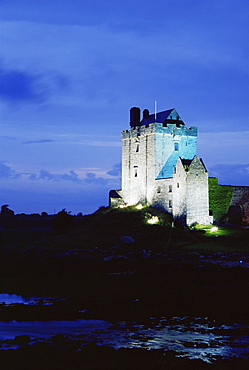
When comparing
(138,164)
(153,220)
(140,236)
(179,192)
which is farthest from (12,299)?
(138,164)

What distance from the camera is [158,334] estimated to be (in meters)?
15.5

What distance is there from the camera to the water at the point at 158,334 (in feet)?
45.8

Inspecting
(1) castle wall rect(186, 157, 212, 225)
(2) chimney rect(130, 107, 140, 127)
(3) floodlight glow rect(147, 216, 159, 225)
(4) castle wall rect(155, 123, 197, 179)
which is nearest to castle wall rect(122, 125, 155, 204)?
(4) castle wall rect(155, 123, 197, 179)

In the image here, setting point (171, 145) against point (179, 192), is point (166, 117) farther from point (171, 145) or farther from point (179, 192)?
point (179, 192)

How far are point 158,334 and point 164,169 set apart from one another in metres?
35.1

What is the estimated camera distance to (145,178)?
51.1 metres

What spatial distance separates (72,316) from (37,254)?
68.9ft

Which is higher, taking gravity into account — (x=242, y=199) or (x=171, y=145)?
(x=171, y=145)

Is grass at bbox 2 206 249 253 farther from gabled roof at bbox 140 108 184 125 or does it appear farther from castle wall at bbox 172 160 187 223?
gabled roof at bbox 140 108 184 125

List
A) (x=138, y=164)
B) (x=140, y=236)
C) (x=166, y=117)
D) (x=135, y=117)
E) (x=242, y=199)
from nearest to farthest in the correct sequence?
(x=140, y=236) < (x=242, y=199) < (x=166, y=117) < (x=138, y=164) < (x=135, y=117)

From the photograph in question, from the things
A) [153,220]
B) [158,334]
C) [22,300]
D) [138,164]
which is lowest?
[158,334]

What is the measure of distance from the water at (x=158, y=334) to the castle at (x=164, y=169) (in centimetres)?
2933

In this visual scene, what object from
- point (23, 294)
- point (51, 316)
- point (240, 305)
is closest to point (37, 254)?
point (23, 294)

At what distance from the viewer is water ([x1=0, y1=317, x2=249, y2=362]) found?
45.8ft
